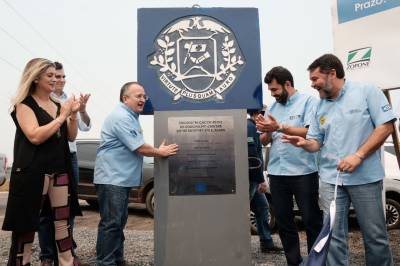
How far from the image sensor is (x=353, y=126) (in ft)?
9.04

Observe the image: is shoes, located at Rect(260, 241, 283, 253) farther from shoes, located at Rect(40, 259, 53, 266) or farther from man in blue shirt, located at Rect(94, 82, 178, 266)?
shoes, located at Rect(40, 259, 53, 266)

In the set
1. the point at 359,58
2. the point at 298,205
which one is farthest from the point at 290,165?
the point at 359,58

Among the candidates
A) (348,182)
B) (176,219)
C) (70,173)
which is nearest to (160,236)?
(176,219)

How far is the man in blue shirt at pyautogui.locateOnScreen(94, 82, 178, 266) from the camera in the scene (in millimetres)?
3393

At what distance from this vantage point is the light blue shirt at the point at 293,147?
3.42 m

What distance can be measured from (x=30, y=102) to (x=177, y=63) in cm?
123

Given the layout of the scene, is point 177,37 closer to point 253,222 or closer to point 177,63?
point 177,63

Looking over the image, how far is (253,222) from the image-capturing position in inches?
231

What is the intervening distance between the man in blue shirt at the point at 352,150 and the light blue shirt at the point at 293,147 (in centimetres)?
44

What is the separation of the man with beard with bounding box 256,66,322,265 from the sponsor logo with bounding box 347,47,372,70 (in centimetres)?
49

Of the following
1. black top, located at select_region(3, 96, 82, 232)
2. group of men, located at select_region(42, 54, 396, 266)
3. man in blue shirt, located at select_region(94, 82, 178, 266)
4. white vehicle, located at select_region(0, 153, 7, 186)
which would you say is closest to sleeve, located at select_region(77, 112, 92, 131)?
group of men, located at select_region(42, 54, 396, 266)

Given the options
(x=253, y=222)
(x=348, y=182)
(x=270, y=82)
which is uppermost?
(x=270, y=82)

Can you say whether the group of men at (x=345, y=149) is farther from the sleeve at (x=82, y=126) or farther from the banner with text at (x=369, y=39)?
the sleeve at (x=82, y=126)

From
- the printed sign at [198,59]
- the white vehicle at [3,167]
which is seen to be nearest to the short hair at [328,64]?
the printed sign at [198,59]
